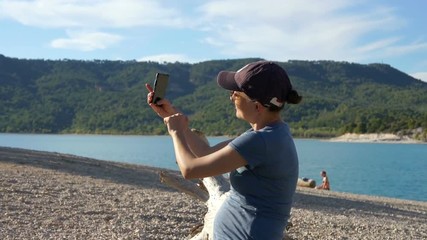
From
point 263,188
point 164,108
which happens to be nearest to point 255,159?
point 263,188

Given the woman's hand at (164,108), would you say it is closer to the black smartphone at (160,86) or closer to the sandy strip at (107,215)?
the black smartphone at (160,86)

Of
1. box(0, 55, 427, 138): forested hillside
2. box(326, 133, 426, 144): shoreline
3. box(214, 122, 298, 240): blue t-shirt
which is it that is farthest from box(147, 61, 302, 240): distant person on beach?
box(326, 133, 426, 144): shoreline

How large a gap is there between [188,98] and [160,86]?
6155 inches

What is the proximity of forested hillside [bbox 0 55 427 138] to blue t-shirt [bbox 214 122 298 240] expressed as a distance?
113 metres

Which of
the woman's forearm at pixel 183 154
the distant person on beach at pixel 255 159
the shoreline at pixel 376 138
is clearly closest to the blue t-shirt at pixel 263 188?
the distant person on beach at pixel 255 159

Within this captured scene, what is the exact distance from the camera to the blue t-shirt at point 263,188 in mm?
2832

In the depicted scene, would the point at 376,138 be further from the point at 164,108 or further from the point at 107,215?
the point at 164,108

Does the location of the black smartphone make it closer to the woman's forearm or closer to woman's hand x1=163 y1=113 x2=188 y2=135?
woman's hand x1=163 y1=113 x2=188 y2=135

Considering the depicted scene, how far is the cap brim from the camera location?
2920 mm

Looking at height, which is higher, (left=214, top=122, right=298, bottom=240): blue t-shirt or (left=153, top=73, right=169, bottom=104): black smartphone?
(left=153, top=73, right=169, bottom=104): black smartphone

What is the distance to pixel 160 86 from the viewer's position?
128 inches

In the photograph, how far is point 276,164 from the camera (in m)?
2.86

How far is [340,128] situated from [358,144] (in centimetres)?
474

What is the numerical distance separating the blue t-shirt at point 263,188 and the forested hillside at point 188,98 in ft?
372
